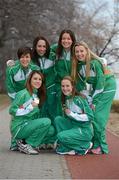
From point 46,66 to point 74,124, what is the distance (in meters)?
1.25

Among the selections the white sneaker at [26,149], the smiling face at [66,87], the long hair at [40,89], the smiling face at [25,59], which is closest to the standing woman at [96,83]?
the smiling face at [66,87]

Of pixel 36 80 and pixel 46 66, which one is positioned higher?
pixel 46 66

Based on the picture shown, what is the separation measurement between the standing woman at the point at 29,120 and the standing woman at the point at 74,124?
35cm

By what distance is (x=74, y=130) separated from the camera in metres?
10.5

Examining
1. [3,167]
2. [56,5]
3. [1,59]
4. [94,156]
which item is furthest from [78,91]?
[1,59]

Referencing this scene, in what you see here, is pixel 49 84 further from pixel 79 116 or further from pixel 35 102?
pixel 79 116

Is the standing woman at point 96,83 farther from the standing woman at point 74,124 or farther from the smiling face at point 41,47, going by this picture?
the smiling face at point 41,47

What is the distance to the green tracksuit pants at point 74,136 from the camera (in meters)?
10.4

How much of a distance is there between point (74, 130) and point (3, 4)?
3197cm

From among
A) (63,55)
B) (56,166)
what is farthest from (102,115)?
(56,166)

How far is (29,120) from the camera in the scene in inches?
419

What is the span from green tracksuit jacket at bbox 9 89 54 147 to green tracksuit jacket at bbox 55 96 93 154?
1.04 feet

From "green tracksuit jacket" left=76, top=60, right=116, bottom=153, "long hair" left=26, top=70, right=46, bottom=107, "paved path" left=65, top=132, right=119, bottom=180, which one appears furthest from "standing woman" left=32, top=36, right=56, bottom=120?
"paved path" left=65, top=132, right=119, bottom=180

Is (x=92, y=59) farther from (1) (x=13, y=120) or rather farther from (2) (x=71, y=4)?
(2) (x=71, y=4)
